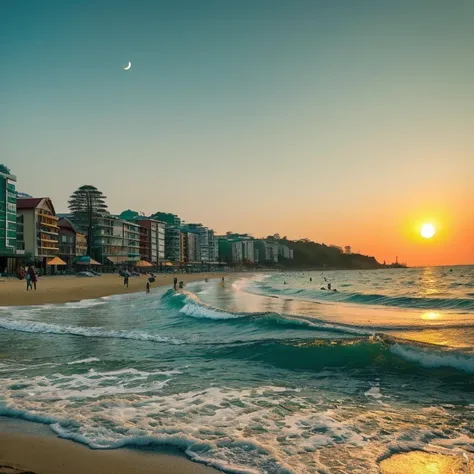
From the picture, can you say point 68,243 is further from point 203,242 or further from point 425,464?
point 425,464

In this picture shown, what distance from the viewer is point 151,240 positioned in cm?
13812

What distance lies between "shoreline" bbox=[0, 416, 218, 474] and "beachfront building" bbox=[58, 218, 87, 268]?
308 feet

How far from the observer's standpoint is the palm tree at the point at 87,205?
108 meters

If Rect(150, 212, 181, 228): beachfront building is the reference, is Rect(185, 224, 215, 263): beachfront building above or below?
below

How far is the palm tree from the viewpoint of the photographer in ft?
354

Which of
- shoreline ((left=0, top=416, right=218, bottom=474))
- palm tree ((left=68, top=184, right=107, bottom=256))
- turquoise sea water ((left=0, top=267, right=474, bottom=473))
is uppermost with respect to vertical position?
palm tree ((left=68, top=184, right=107, bottom=256))

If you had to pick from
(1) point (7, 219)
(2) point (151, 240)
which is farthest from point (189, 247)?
(1) point (7, 219)

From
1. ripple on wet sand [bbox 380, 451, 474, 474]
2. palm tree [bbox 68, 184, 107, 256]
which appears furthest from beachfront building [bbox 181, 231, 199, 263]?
ripple on wet sand [bbox 380, 451, 474, 474]

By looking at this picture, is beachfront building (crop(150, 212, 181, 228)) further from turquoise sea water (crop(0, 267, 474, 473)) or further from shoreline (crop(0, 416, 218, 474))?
shoreline (crop(0, 416, 218, 474))

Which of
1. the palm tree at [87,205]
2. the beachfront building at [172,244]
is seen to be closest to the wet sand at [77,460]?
the palm tree at [87,205]

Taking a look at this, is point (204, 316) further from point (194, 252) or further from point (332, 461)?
point (194, 252)

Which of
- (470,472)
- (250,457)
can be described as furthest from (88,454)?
(470,472)

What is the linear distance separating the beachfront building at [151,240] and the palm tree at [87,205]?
76.3 feet

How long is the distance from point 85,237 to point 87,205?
789 centimetres
